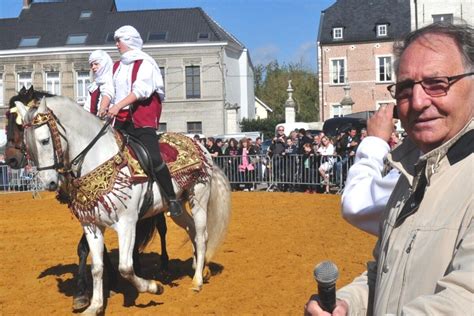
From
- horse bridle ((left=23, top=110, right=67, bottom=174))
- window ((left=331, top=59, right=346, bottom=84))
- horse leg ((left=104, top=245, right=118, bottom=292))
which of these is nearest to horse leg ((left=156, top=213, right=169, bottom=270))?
horse leg ((left=104, top=245, right=118, bottom=292))

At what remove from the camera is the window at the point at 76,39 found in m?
39.7

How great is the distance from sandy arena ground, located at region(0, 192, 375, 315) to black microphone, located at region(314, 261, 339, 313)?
394 cm

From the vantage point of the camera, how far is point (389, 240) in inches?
68.2

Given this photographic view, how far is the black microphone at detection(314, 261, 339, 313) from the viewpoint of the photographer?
1674mm

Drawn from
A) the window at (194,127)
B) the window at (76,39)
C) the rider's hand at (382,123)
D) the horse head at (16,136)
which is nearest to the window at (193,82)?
the window at (194,127)

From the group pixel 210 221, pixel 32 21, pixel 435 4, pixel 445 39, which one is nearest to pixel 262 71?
pixel 32 21

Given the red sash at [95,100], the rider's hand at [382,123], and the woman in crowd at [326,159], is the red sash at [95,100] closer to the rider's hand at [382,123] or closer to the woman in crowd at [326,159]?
the rider's hand at [382,123]

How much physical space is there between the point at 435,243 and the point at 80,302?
4.94 meters

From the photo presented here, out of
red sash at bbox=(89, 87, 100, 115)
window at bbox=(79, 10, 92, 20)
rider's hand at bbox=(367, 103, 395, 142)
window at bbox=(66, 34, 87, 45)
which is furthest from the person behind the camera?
window at bbox=(79, 10, 92, 20)

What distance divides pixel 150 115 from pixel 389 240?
468 centimetres

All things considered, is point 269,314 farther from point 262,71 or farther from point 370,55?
point 262,71

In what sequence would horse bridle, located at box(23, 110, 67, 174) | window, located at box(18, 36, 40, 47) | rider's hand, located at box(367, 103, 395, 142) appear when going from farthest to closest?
window, located at box(18, 36, 40, 47)
horse bridle, located at box(23, 110, 67, 174)
rider's hand, located at box(367, 103, 395, 142)

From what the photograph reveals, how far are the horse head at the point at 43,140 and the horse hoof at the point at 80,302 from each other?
1193mm

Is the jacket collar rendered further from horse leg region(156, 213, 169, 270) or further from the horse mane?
horse leg region(156, 213, 169, 270)
